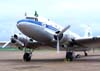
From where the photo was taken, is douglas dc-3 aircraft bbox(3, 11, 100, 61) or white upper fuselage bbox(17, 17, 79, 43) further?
douglas dc-3 aircraft bbox(3, 11, 100, 61)

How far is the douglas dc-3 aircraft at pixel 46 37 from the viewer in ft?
89.7

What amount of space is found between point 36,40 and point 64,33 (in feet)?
9.49

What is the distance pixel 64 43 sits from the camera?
1186 inches

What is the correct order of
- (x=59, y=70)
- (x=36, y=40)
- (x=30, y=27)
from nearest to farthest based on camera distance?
(x=59, y=70) → (x=30, y=27) → (x=36, y=40)

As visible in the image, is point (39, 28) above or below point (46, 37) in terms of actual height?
above

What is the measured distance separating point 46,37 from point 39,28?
1.39 m

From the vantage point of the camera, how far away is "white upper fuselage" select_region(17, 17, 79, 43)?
27.0 meters

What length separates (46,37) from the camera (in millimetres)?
28641

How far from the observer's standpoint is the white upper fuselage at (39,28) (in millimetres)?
27016

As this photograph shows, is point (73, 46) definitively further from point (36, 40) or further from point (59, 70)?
point (59, 70)

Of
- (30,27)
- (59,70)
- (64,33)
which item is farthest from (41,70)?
(64,33)

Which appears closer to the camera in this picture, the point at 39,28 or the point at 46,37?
the point at 39,28

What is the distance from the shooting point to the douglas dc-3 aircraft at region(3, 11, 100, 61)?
2735 cm

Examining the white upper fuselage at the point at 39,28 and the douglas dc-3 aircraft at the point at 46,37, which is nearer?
the white upper fuselage at the point at 39,28
